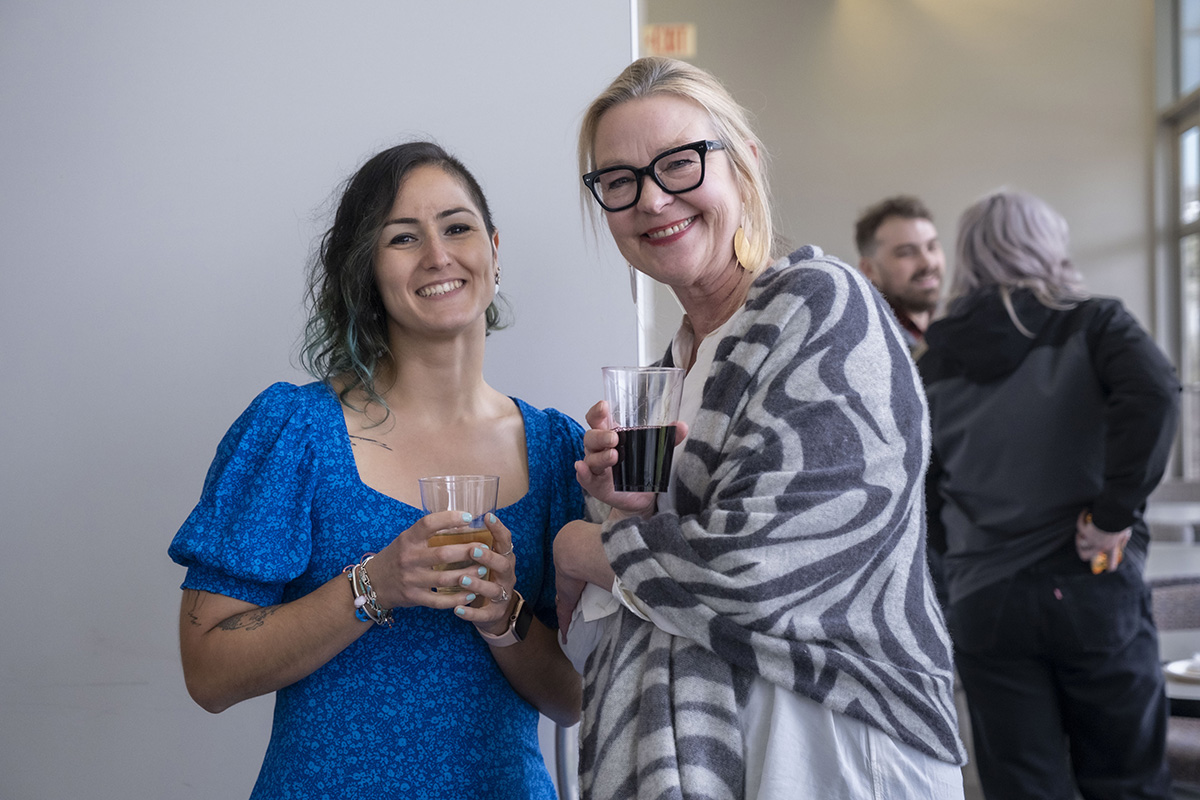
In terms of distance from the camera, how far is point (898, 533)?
1124 mm

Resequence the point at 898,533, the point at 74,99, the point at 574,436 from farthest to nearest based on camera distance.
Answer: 1. the point at 74,99
2. the point at 574,436
3. the point at 898,533

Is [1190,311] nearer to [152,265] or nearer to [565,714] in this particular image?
[565,714]

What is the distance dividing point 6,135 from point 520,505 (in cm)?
126

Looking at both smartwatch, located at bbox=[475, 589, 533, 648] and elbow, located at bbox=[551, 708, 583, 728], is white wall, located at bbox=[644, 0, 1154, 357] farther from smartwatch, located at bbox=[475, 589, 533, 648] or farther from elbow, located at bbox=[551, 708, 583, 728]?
smartwatch, located at bbox=[475, 589, 533, 648]

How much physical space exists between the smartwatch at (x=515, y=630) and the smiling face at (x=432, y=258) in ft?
1.46

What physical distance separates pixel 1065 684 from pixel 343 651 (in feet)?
6.73

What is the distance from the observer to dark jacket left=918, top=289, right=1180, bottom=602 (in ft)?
7.93

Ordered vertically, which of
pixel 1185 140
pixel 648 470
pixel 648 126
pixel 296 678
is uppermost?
pixel 1185 140

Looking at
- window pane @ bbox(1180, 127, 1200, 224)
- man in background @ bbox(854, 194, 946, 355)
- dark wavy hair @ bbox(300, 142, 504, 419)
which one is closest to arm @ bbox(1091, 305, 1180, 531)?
man in background @ bbox(854, 194, 946, 355)

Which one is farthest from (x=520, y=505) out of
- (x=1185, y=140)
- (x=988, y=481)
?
(x=1185, y=140)

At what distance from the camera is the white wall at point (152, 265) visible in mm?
1784

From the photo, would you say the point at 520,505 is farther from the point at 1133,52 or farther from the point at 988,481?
the point at 1133,52

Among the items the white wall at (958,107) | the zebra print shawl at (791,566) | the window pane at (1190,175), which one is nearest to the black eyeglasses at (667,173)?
the zebra print shawl at (791,566)

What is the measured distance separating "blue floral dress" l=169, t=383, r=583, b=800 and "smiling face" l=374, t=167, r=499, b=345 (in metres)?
0.20
